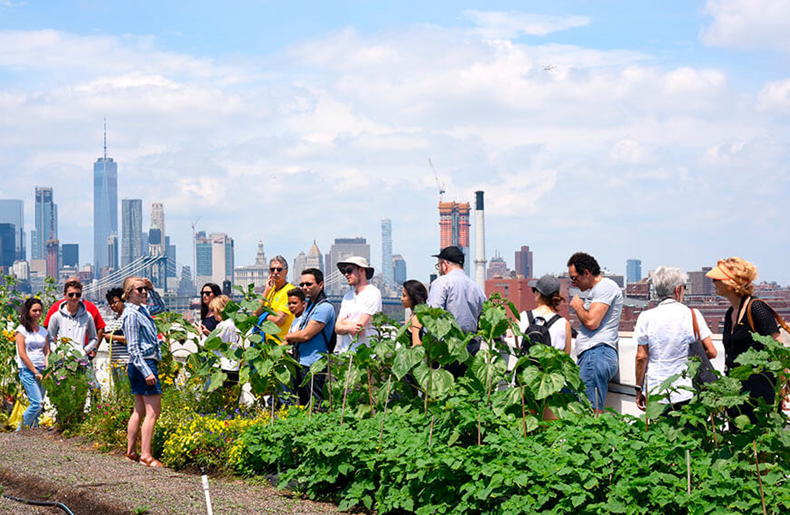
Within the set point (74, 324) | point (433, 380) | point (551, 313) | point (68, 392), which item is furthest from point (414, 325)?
point (74, 324)

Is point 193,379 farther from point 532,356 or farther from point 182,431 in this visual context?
point 532,356

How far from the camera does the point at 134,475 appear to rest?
19.9ft

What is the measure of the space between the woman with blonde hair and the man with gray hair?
3791mm

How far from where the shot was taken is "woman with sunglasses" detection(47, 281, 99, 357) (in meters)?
9.23

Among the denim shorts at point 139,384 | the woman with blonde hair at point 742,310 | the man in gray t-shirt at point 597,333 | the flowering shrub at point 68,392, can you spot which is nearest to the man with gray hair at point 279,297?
the denim shorts at point 139,384

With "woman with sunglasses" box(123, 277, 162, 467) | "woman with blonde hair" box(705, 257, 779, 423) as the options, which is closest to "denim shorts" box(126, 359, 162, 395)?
"woman with sunglasses" box(123, 277, 162, 467)

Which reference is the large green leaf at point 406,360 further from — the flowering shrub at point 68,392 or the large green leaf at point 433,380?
the flowering shrub at point 68,392

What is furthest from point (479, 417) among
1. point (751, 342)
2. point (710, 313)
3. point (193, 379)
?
point (710, 313)

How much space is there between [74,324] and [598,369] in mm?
6128

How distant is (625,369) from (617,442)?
125 inches

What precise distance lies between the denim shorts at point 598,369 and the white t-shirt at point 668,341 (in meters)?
0.31

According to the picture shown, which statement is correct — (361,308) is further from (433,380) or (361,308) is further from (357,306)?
(433,380)

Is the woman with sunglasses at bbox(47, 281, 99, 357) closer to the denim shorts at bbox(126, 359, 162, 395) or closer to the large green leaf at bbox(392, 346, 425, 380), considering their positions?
the denim shorts at bbox(126, 359, 162, 395)

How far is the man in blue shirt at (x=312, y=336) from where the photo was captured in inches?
267
